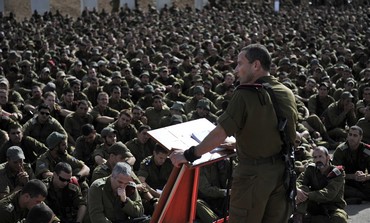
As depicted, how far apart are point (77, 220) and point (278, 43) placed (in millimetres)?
15644

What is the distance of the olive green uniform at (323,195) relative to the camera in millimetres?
6551

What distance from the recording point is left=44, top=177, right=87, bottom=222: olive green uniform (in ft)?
Result: 20.4

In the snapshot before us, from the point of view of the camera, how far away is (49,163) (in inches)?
283

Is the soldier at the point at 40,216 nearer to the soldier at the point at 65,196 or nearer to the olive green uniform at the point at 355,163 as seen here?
the soldier at the point at 65,196

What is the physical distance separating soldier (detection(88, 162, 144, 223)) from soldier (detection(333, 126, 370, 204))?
2949 millimetres

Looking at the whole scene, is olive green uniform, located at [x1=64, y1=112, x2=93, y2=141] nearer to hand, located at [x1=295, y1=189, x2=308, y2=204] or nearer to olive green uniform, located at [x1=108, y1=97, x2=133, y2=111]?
olive green uniform, located at [x1=108, y1=97, x2=133, y2=111]

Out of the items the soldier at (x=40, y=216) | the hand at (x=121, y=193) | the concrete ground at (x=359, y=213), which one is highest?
the soldier at (x=40, y=216)

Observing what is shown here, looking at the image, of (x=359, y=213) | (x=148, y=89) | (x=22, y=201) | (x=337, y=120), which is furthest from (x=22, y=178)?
(x=337, y=120)

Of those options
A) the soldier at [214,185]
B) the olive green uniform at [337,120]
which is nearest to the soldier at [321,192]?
the soldier at [214,185]

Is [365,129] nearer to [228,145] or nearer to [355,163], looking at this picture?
[355,163]

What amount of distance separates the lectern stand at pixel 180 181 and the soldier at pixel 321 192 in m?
2.47

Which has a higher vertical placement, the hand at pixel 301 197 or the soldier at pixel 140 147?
the hand at pixel 301 197

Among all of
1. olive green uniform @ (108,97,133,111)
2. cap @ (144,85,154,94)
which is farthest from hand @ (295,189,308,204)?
cap @ (144,85,154,94)

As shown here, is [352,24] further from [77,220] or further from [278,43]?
[77,220]
